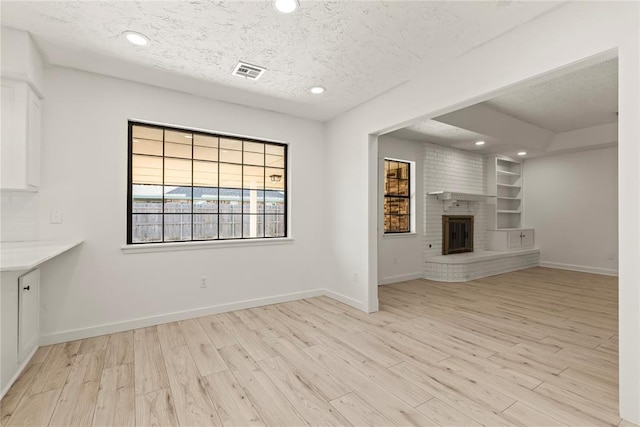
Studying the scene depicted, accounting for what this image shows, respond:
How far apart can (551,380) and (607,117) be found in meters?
5.45

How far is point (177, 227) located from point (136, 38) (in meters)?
2.09

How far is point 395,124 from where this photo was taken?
3490 millimetres

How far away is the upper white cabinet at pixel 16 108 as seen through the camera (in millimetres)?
2387

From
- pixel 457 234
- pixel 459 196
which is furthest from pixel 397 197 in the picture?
pixel 457 234

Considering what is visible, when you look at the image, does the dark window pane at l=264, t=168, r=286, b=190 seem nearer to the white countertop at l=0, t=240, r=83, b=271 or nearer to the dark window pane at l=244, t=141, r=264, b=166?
the dark window pane at l=244, t=141, r=264, b=166

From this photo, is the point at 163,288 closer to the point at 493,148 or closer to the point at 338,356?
the point at 338,356

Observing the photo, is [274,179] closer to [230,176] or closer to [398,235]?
[230,176]

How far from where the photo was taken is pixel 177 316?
3.50m

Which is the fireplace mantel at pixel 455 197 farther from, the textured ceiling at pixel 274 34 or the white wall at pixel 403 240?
the textured ceiling at pixel 274 34

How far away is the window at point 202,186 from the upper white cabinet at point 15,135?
917mm

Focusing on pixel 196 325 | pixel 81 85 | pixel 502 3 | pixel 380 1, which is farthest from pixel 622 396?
pixel 81 85

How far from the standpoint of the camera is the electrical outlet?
9.54ft

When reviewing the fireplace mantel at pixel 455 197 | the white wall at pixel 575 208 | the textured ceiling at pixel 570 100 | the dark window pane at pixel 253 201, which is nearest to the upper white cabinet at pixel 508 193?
the white wall at pixel 575 208

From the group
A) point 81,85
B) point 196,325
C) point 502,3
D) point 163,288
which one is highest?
point 502,3
